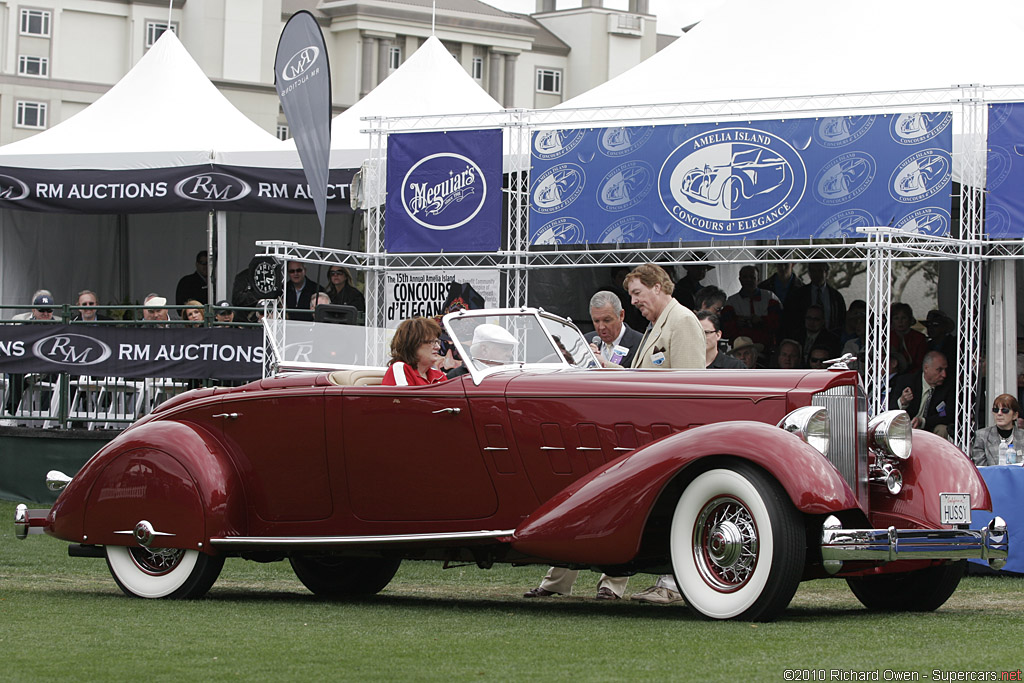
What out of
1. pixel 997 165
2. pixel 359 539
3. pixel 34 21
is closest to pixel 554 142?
pixel 997 165

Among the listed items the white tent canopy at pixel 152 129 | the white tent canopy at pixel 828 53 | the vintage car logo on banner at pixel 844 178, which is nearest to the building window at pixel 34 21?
the white tent canopy at pixel 152 129

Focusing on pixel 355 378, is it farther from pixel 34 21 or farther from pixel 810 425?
pixel 34 21

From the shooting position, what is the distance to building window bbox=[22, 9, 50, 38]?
58812 millimetres

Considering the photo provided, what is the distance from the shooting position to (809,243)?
46.1 ft

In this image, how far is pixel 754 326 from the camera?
A: 50.1 ft

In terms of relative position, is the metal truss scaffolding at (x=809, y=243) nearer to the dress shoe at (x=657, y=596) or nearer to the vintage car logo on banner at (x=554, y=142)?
the vintage car logo on banner at (x=554, y=142)

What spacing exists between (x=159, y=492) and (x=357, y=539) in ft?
3.84

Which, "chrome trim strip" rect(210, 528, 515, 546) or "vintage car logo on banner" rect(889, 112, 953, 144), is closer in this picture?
"chrome trim strip" rect(210, 528, 515, 546)

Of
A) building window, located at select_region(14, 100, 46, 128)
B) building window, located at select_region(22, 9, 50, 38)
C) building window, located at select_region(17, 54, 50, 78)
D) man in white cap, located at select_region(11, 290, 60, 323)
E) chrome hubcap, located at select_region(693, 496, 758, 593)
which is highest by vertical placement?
building window, located at select_region(22, 9, 50, 38)

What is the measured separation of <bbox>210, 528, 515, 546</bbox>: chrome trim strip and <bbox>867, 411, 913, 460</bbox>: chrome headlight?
177 cm

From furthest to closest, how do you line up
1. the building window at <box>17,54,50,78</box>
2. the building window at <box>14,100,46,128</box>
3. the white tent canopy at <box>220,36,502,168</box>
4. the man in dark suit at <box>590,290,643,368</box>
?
the building window at <box>14,100,46,128</box> → the building window at <box>17,54,50,78</box> → the white tent canopy at <box>220,36,502,168</box> → the man in dark suit at <box>590,290,643,368</box>

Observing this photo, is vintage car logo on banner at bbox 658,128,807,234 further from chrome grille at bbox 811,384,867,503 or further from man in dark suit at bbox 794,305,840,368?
chrome grille at bbox 811,384,867,503

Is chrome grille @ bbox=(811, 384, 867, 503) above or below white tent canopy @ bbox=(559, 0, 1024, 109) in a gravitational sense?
below

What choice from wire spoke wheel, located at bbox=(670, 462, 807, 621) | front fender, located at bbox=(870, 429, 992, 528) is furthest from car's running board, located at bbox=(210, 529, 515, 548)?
front fender, located at bbox=(870, 429, 992, 528)
